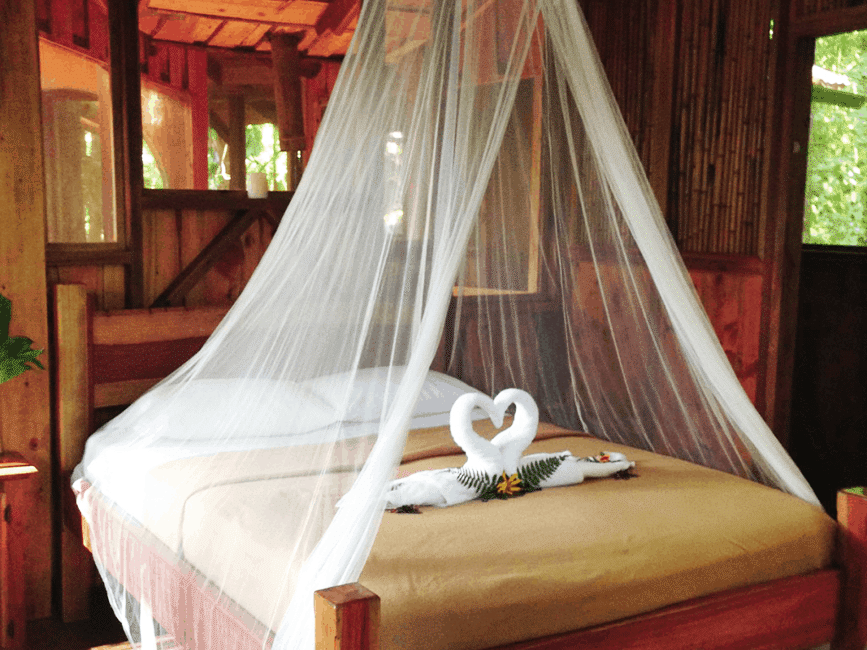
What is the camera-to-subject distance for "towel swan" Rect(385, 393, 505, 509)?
2.50m

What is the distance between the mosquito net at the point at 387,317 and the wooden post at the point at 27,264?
0.83 feet

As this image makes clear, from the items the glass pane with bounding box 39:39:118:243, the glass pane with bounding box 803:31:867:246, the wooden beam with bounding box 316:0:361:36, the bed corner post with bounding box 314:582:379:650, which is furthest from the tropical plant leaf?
the glass pane with bounding box 803:31:867:246

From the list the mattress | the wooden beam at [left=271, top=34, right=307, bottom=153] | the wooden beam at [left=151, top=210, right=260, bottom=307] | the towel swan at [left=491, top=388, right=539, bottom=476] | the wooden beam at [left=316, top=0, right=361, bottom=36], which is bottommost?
the mattress

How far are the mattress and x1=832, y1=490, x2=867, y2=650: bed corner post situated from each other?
47 millimetres

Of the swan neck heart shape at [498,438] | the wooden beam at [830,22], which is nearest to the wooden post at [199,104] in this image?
the swan neck heart shape at [498,438]

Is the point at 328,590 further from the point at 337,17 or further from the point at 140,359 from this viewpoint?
the point at 337,17

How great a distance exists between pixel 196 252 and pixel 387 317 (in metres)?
1.56

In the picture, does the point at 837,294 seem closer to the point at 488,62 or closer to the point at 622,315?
the point at 622,315

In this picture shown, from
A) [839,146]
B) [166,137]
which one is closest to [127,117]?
[166,137]

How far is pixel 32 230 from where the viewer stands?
3.23m

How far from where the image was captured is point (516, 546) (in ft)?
7.17

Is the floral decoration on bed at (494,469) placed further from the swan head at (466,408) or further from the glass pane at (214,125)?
the glass pane at (214,125)

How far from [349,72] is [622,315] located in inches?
46.6

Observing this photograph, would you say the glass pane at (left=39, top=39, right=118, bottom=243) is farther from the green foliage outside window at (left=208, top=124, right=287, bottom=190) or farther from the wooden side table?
the wooden side table
